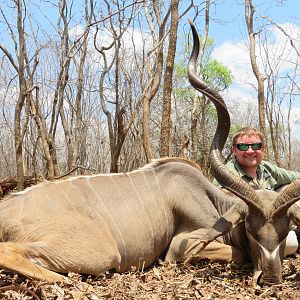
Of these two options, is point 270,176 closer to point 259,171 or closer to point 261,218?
point 259,171

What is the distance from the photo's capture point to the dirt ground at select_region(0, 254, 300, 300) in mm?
2463

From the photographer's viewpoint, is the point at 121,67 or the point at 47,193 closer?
the point at 47,193

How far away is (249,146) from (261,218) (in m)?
1.05

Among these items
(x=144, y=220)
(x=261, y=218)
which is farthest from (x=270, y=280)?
(x=144, y=220)

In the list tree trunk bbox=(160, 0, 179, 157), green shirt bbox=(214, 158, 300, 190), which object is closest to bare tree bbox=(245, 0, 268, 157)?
tree trunk bbox=(160, 0, 179, 157)

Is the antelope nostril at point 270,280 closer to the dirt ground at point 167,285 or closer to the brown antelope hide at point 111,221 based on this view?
the dirt ground at point 167,285

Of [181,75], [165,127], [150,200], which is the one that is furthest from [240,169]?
[181,75]

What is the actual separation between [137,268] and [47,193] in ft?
2.69

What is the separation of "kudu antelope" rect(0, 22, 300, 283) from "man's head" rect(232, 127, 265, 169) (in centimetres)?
38

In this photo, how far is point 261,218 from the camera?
3.06 m

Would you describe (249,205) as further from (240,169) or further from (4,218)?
(4,218)

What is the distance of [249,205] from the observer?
3.08 m

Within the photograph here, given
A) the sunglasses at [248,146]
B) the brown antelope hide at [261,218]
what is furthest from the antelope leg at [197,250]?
the sunglasses at [248,146]

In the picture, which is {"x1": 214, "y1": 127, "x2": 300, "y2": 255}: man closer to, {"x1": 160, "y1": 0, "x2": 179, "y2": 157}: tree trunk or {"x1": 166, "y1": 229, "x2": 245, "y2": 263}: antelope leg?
{"x1": 166, "y1": 229, "x2": 245, "y2": 263}: antelope leg
